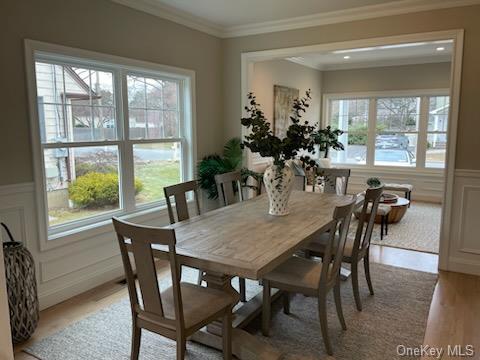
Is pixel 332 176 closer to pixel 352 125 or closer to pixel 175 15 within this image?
pixel 175 15

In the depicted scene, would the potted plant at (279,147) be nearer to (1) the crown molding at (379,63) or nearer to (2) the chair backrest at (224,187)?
(2) the chair backrest at (224,187)

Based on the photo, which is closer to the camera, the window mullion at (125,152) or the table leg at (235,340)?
the table leg at (235,340)

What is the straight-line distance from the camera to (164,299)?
214cm

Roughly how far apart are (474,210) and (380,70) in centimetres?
481

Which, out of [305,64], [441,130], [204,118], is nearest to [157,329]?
[204,118]

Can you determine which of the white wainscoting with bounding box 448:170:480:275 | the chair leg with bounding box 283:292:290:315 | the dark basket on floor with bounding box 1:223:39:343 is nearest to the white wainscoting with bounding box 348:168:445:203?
the white wainscoting with bounding box 448:170:480:275

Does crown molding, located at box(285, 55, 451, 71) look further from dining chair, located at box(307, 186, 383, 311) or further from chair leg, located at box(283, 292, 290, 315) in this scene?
chair leg, located at box(283, 292, 290, 315)

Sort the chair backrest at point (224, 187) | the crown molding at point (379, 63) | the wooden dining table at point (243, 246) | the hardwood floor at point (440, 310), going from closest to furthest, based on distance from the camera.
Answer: the wooden dining table at point (243, 246), the hardwood floor at point (440, 310), the chair backrest at point (224, 187), the crown molding at point (379, 63)

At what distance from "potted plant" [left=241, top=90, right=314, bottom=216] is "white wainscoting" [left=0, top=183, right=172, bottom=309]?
1703 mm

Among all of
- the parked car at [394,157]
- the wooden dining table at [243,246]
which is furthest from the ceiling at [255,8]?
the parked car at [394,157]

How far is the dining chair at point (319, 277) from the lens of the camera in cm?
229

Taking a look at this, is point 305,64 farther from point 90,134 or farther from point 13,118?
point 13,118

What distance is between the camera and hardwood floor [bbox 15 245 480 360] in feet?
8.54

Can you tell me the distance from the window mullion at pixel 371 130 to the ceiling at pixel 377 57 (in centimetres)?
81
